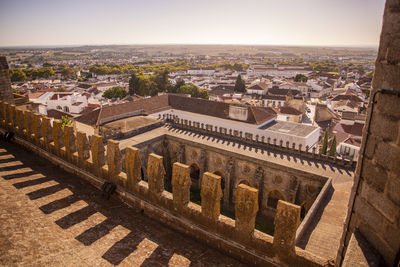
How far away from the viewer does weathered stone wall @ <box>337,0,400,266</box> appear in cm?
336

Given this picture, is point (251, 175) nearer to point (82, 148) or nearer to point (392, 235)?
point (82, 148)

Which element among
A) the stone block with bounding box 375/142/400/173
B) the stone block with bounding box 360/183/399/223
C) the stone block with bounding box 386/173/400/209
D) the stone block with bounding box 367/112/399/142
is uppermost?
the stone block with bounding box 367/112/399/142

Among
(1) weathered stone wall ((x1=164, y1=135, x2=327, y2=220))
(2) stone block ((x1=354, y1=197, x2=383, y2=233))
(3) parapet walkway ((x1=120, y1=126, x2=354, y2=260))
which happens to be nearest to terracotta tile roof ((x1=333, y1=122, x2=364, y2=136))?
(3) parapet walkway ((x1=120, y1=126, x2=354, y2=260))

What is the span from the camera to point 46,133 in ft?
37.6

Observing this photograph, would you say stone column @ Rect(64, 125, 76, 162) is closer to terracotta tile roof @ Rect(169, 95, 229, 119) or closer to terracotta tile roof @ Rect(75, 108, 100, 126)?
terracotta tile roof @ Rect(75, 108, 100, 126)

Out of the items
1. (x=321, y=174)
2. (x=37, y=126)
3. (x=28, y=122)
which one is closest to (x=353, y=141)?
(x=321, y=174)

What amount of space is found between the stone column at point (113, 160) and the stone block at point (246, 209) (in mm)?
4432

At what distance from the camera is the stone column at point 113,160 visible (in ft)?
28.8

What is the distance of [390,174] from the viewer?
3529 millimetres

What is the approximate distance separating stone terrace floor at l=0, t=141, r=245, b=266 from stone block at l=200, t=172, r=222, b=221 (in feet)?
3.15

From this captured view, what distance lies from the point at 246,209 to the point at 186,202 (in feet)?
6.59

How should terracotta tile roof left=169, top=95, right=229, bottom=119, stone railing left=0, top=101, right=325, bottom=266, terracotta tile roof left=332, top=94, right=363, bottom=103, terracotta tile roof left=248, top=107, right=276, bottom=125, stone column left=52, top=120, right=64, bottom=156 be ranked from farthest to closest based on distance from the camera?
terracotta tile roof left=332, top=94, right=363, bottom=103 → terracotta tile roof left=169, top=95, right=229, bottom=119 → terracotta tile roof left=248, top=107, right=276, bottom=125 → stone column left=52, top=120, right=64, bottom=156 → stone railing left=0, top=101, right=325, bottom=266

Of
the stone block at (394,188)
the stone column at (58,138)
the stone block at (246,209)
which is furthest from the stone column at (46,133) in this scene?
the stone block at (394,188)

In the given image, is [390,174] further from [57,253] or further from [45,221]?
[45,221]
